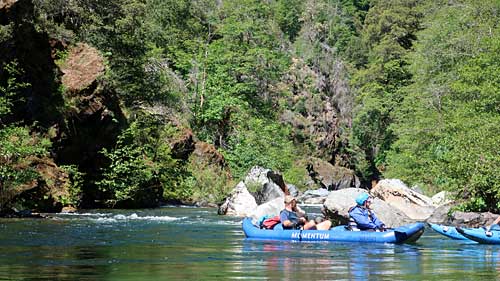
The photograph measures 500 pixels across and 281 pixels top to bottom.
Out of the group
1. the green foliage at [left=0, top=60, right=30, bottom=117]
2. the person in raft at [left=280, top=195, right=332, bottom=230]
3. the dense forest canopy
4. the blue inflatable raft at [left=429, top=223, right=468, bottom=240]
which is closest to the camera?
the person in raft at [left=280, top=195, right=332, bottom=230]

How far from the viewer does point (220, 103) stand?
45.8 m

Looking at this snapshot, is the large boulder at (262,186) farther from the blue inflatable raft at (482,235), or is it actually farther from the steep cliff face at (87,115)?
the blue inflatable raft at (482,235)

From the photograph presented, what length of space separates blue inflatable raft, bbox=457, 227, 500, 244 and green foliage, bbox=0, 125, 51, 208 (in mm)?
12183

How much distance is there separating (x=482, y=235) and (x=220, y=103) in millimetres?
30501

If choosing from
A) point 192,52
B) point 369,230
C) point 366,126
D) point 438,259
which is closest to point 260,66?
point 192,52

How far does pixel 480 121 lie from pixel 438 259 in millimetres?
14713

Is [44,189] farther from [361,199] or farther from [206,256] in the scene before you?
[206,256]

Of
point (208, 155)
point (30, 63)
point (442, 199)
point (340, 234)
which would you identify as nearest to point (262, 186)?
point (442, 199)

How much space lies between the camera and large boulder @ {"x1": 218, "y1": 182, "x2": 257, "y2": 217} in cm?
2772

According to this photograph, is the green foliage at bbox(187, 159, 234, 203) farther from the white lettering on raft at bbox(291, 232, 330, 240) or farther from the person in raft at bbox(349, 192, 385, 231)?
the person in raft at bbox(349, 192, 385, 231)

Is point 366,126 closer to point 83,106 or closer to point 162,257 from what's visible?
point 83,106

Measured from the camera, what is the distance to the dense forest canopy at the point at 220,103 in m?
25.4

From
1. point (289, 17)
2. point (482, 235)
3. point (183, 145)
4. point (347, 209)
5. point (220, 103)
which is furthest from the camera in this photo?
point (289, 17)

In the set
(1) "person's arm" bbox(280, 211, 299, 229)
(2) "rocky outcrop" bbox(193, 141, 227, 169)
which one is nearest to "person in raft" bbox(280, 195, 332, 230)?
(1) "person's arm" bbox(280, 211, 299, 229)
